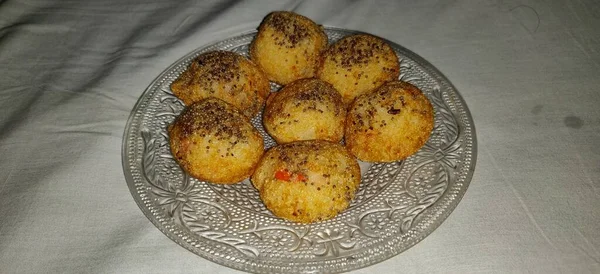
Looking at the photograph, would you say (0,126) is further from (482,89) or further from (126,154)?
(482,89)

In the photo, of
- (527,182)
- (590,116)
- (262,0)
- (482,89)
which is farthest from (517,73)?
(262,0)

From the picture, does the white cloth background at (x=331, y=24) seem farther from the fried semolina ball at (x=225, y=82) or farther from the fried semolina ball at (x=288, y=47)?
the fried semolina ball at (x=288, y=47)

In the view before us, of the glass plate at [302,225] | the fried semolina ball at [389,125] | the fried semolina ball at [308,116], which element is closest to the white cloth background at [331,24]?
the glass plate at [302,225]

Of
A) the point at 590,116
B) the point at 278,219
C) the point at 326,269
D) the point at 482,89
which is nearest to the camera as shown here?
the point at 326,269

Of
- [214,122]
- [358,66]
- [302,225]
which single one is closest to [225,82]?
[214,122]

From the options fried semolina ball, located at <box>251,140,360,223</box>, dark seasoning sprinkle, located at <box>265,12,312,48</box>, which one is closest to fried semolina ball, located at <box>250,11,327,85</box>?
dark seasoning sprinkle, located at <box>265,12,312,48</box>
